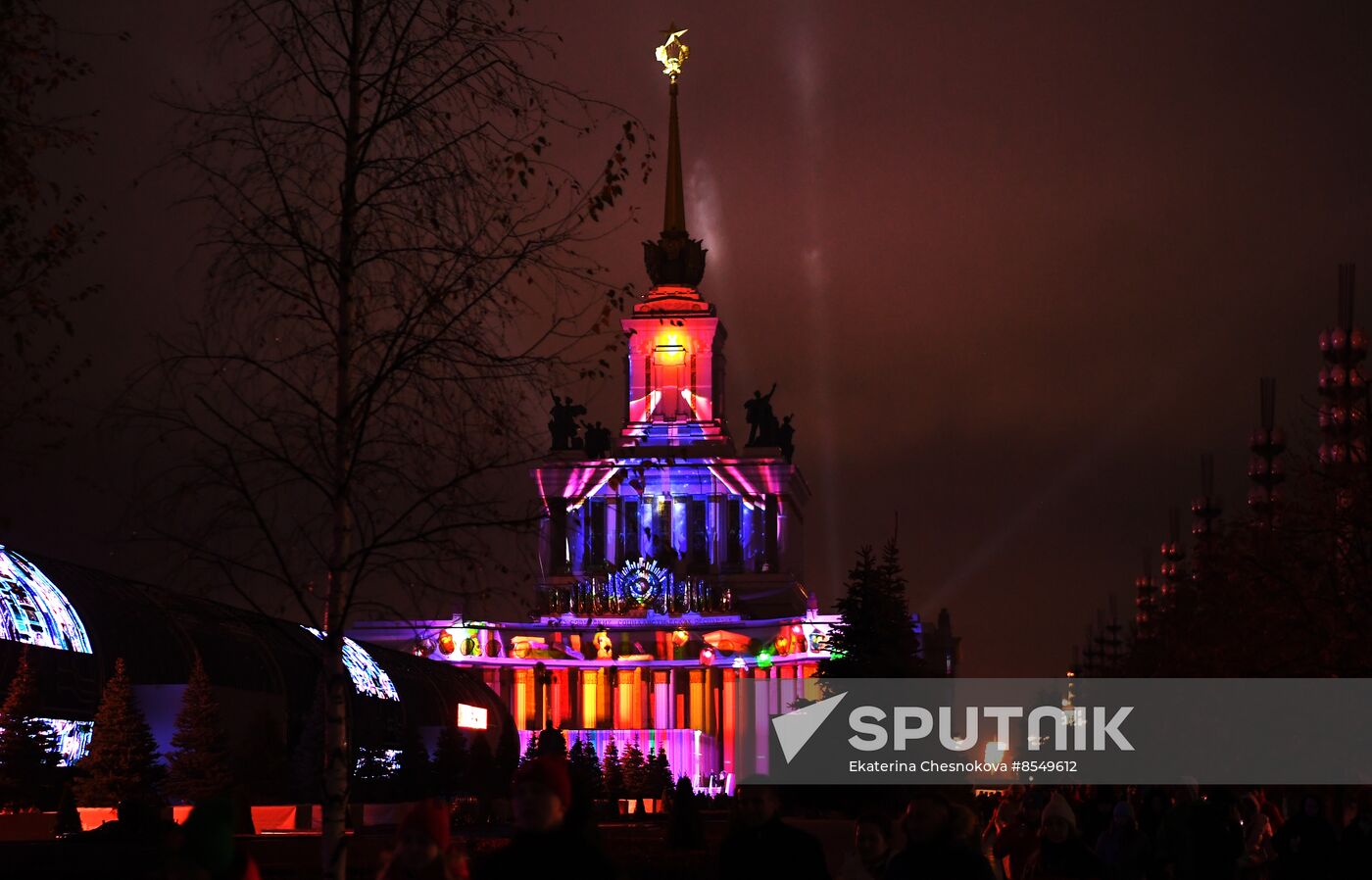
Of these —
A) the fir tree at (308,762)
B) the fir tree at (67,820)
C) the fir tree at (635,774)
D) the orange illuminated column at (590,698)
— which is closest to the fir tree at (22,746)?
the fir tree at (67,820)

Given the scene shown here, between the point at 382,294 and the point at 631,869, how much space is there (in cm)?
1913

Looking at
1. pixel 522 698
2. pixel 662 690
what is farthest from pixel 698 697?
pixel 522 698

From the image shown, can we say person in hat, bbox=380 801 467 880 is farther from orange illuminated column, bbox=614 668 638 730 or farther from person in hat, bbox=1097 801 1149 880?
orange illuminated column, bbox=614 668 638 730

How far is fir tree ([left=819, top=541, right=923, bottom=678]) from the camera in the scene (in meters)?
55.5

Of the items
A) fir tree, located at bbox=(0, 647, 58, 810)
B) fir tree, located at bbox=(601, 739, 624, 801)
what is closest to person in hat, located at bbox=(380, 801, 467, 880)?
fir tree, located at bbox=(0, 647, 58, 810)

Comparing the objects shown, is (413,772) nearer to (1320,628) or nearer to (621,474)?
(1320,628)

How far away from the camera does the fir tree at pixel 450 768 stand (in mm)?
80250

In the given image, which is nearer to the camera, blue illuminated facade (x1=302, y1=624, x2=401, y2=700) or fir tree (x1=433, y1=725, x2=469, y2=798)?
fir tree (x1=433, y1=725, x2=469, y2=798)

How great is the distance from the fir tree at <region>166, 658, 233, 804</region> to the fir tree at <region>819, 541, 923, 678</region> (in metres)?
17.9

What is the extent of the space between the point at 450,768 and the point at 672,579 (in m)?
81.2

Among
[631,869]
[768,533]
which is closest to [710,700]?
[768,533]

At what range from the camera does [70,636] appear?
66.0m

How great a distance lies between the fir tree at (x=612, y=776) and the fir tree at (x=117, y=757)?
32.3m

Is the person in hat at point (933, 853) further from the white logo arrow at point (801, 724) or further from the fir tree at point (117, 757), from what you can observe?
the fir tree at point (117, 757)
